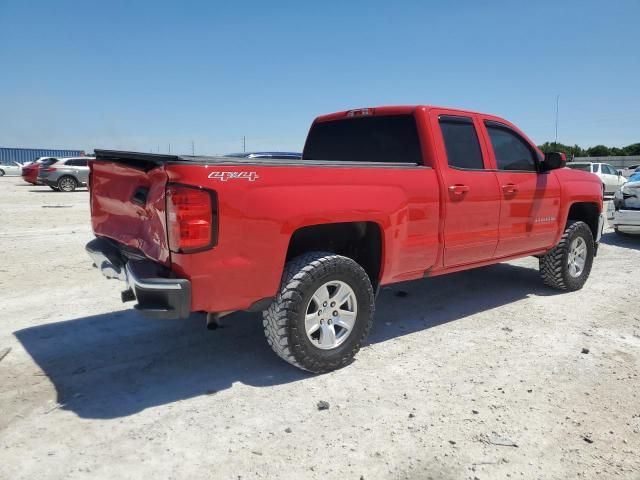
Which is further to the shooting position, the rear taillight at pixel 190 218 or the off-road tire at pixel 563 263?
the off-road tire at pixel 563 263

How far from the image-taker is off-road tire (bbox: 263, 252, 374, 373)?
340 centimetres

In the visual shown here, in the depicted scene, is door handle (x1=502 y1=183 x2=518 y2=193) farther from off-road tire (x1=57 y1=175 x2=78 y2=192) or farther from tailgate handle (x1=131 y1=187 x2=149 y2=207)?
off-road tire (x1=57 y1=175 x2=78 y2=192)

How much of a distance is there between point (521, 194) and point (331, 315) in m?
2.63

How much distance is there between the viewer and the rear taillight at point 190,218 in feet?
9.57

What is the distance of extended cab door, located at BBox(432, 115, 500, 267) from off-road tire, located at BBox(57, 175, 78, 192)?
809 inches

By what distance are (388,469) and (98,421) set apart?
1690 mm

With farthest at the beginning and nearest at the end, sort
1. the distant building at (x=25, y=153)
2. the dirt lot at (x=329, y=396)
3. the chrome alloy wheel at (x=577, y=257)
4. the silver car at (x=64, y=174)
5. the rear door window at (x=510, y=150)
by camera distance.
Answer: the distant building at (x=25, y=153) → the silver car at (x=64, y=174) → the chrome alloy wheel at (x=577, y=257) → the rear door window at (x=510, y=150) → the dirt lot at (x=329, y=396)

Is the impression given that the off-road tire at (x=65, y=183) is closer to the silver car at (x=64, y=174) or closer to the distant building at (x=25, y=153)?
the silver car at (x=64, y=174)

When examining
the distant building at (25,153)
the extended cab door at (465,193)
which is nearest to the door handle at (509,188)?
the extended cab door at (465,193)

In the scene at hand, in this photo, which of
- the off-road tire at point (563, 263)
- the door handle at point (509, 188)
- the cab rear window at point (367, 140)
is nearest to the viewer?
the cab rear window at point (367, 140)

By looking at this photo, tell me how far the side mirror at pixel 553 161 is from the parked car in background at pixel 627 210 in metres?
5.36

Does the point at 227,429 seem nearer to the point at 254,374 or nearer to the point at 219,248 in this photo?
the point at 254,374

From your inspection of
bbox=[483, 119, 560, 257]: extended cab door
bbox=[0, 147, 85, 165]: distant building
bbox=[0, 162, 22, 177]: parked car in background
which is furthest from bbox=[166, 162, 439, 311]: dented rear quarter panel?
bbox=[0, 147, 85, 165]: distant building

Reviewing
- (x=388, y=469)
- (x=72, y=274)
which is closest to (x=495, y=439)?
(x=388, y=469)
